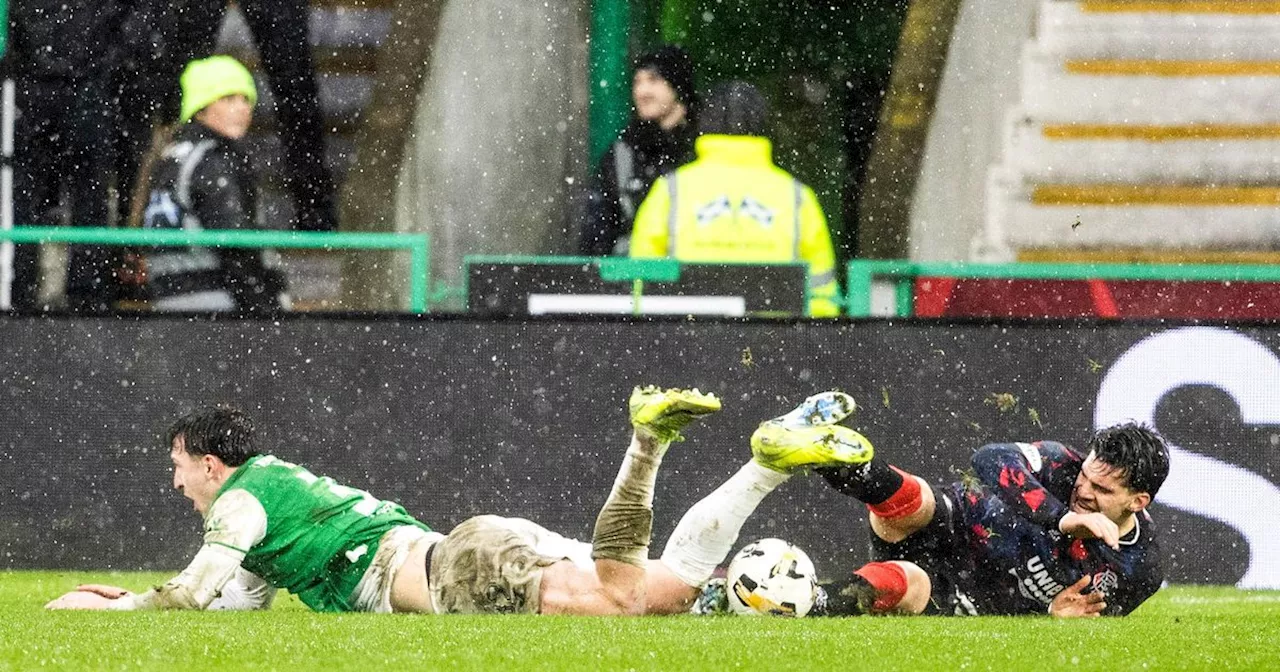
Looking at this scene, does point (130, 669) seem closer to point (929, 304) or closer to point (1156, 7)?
point (929, 304)

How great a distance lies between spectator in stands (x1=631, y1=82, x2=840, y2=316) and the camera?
9359 millimetres

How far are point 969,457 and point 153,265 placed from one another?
3.40m

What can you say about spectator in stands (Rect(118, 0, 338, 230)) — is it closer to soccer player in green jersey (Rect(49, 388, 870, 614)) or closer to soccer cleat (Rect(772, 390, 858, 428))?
soccer player in green jersey (Rect(49, 388, 870, 614))

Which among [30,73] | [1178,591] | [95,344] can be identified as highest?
[30,73]

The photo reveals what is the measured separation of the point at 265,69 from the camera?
10617mm

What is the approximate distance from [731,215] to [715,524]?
307 centimetres

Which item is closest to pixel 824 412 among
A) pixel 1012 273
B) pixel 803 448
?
pixel 803 448

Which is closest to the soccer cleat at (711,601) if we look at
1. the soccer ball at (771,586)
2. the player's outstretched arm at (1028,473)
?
the soccer ball at (771,586)

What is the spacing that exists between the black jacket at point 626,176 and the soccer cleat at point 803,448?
327 cm

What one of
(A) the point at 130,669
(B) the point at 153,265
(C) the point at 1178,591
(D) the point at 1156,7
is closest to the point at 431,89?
(B) the point at 153,265

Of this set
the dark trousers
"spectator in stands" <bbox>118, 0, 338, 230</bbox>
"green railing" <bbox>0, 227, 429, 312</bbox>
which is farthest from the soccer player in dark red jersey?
"spectator in stands" <bbox>118, 0, 338, 230</bbox>

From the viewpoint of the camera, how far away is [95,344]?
8539mm

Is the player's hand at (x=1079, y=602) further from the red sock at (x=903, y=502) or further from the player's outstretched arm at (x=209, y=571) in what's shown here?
the player's outstretched arm at (x=209, y=571)

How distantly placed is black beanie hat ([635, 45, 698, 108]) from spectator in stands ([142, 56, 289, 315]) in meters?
1.79
